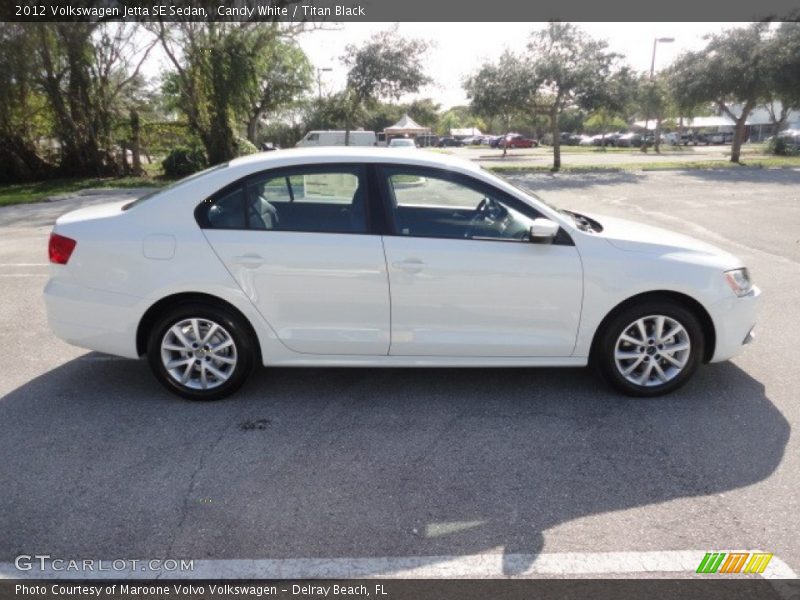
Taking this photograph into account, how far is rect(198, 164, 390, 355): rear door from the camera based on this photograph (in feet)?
13.0

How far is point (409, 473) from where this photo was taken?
3.33 meters

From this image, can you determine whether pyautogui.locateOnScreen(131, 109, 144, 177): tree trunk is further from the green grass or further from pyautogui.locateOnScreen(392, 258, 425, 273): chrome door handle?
pyautogui.locateOnScreen(392, 258, 425, 273): chrome door handle

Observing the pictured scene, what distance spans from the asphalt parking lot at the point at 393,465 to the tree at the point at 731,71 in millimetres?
26016

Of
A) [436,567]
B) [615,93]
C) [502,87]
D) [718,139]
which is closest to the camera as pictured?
[436,567]

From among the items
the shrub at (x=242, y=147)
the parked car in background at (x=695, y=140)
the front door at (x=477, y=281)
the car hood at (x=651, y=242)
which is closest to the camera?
the front door at (x=477, y=281)

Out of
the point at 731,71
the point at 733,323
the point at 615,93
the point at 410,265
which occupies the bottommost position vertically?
the point at 733,323

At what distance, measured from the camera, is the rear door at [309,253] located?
3961 mm

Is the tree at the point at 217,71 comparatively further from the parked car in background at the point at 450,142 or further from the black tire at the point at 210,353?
the parked car in background at the point at 450,142

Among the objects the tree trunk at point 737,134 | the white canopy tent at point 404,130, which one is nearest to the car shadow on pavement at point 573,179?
the tree trunk at point 737,134

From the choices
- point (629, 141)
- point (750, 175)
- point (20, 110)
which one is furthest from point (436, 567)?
point (629, 141)

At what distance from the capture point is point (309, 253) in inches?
156

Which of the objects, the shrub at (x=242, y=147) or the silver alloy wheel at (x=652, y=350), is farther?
the shrub at (x=242, y=147)

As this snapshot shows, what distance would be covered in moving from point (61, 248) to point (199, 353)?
116 cm

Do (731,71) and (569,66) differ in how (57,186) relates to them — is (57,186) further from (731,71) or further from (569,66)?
(731,71)
